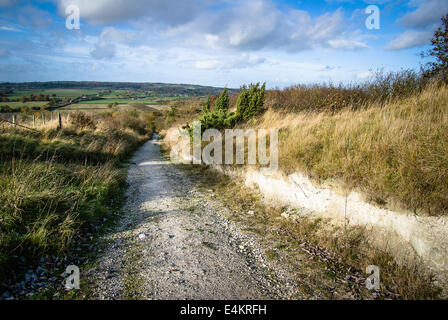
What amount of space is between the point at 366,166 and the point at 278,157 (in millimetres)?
2250

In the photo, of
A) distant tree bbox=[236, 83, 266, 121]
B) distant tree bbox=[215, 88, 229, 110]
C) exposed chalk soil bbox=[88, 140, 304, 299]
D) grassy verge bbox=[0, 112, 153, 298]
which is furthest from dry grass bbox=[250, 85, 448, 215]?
distant tree bbox=[215, 88, 229, 110]

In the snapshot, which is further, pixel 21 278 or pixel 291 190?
pixel 291 190

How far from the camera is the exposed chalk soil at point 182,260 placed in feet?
9.71

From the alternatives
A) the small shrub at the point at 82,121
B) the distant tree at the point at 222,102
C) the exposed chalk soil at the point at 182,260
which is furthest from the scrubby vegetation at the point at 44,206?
the distant tree at the point at 222,102

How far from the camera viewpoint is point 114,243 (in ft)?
13.5

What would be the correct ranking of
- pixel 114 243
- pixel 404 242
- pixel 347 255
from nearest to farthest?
pixel 404 242 → pixel 347 255 → pixel 114 243

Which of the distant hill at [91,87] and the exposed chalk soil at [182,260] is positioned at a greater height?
the distant hill at [91,87]

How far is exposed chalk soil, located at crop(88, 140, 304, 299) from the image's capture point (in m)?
2.96

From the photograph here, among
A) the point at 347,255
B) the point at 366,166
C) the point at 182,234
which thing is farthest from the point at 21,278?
the point at 366,166

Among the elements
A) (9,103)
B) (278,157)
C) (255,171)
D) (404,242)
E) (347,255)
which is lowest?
(347,255)

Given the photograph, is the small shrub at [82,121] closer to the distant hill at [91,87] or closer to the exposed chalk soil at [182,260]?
the distant hill at [91,87]

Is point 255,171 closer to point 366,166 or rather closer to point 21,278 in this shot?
point 366,166
